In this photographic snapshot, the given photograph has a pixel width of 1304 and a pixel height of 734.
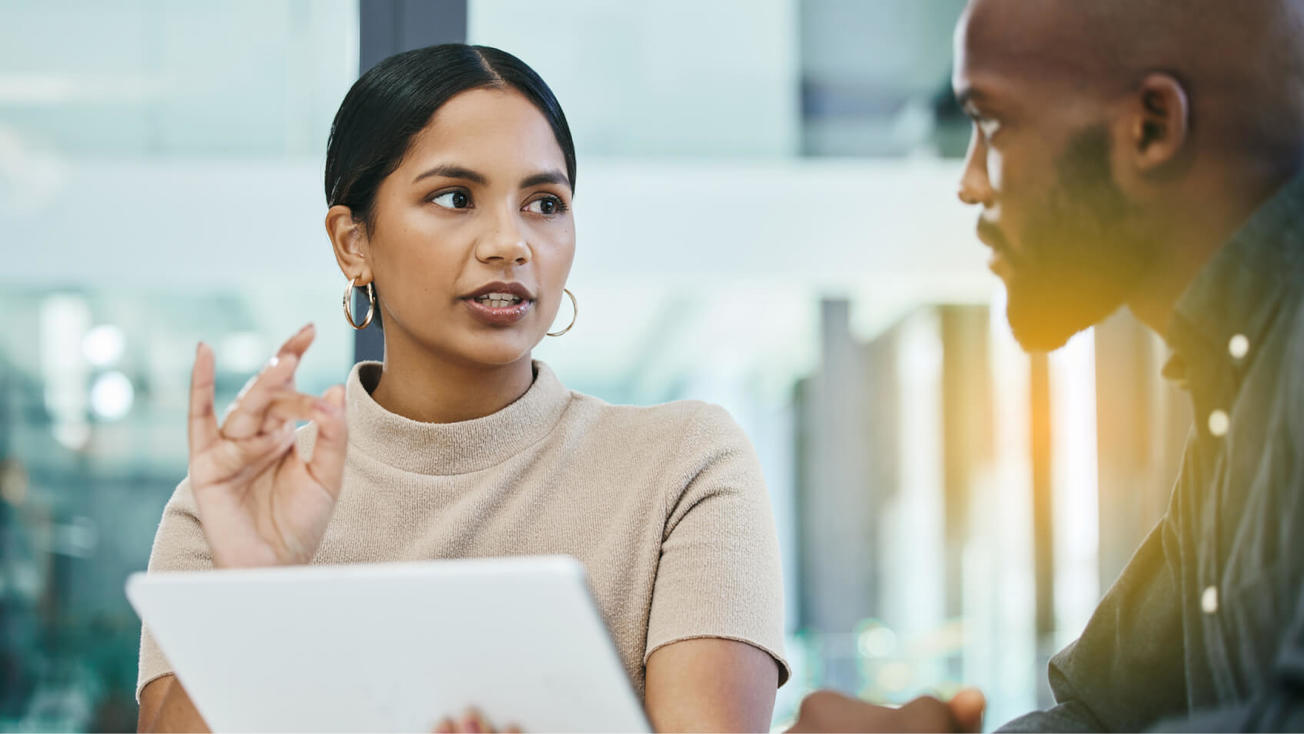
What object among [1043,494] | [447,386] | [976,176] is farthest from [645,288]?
[976,176]

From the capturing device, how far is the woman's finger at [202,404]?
993 mm

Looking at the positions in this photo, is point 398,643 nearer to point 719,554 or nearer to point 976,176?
point 719,554

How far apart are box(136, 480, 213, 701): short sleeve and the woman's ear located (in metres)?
0.27

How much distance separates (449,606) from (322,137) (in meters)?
1.36

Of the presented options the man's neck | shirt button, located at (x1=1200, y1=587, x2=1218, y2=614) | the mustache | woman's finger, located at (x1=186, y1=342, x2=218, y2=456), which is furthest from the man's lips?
woman's finger, located at (x1=186, y1=342, x2=218, y2=456)

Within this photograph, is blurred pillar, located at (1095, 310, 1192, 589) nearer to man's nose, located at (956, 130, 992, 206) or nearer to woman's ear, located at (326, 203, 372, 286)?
man's nose, located at (956, 130, 992, 206)

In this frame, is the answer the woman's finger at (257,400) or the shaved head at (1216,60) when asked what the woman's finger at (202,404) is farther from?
the shaved head at (1216,60)

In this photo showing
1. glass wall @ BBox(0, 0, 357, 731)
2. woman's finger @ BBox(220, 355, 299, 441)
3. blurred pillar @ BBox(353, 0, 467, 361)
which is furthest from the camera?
glass wall @ BBox(0, 0, 357, 731)

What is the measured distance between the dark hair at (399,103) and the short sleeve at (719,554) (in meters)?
0.35

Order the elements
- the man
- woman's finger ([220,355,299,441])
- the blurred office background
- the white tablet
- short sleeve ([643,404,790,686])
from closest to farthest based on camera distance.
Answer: the white tablet → the man → woman's finger ([220,355,299,441]) → short sleeve ([643,404,790,686]) → the blurred office background

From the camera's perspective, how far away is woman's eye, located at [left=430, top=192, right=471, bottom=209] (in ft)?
3.83

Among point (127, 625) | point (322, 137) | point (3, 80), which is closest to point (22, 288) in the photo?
point (3, 80)

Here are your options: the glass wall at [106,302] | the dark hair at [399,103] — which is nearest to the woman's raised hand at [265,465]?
the dark hair at [399,103]

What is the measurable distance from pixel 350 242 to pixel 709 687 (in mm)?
562
